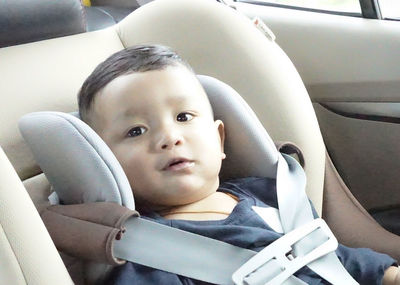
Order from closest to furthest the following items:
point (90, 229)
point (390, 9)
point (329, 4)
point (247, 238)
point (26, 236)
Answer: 1. point (26, 236)
2. point (90, 229)
3. point (247, 238)
4. point (390, 9)
5. point (329, 4)

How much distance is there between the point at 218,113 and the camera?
4.49 feet

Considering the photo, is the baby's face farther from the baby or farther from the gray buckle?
the gray buckle

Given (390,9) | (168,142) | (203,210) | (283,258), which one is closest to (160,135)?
(168,142)

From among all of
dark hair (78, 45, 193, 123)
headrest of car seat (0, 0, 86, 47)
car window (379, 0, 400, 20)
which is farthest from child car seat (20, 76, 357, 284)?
car window (379, 0, 400, 20)

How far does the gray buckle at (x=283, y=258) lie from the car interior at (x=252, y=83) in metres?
0.23

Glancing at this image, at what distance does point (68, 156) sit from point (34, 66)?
0.36m

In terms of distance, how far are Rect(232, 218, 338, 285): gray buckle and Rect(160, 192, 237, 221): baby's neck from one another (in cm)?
12

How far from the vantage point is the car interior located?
1.14 meters

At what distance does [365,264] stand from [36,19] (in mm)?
793

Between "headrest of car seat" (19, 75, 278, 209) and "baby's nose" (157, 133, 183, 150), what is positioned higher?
"baby's nose" (157, 133, 183, 150)

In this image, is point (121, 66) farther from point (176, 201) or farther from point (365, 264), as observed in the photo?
point (365, 264)

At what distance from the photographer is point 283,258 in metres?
1.13

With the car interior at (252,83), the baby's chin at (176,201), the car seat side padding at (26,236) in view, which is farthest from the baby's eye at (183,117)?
the car seat side padding at (26,236)

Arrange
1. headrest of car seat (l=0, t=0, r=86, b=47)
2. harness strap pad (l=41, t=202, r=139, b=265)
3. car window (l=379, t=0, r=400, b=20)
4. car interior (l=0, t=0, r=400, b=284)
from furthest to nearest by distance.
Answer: car window (l=379, t=0, r=400, b=20)
headrest of car seat (l=0, t=0, r=86, b=47)
car interior (l=0, t=0, r=400, b=284)
harness strap pad (l=41, t=202, r=139, b=265)
